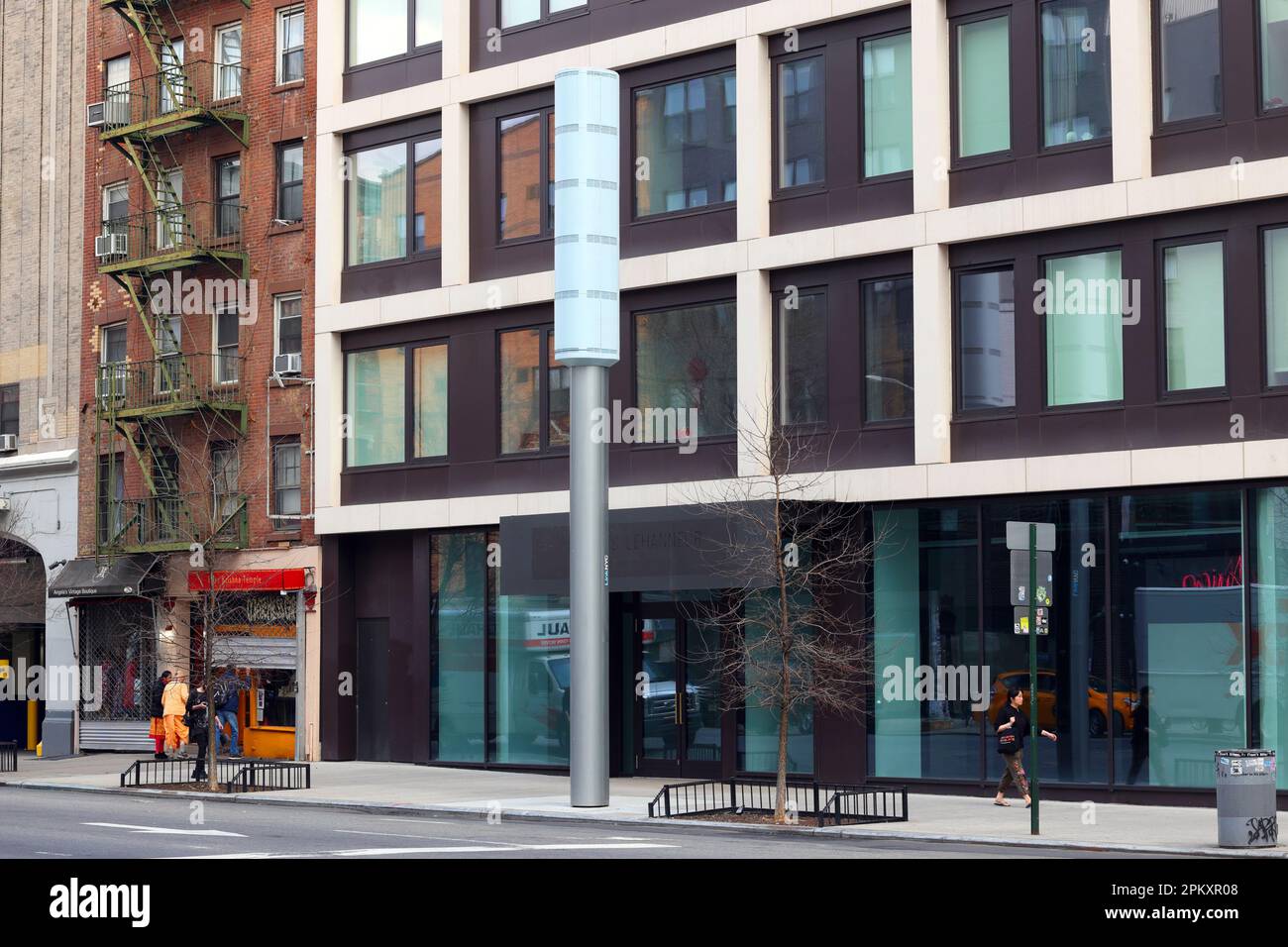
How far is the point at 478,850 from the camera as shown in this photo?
18094 mm

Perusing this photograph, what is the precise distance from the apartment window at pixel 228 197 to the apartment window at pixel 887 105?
14876 mm

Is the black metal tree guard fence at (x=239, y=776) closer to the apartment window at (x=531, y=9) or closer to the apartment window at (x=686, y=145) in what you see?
the apartment window at (x=686, y=145)

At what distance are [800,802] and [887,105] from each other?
10.4 meters

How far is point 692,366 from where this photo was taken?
29594 millimetres

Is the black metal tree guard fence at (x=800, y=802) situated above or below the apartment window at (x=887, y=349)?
below

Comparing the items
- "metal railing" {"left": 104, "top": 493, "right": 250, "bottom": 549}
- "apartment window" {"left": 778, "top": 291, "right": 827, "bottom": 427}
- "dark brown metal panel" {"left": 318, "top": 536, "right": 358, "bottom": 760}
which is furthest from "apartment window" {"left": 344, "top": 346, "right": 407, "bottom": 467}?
"apartment window" {"left": 778, "top": 291, "right": 827, "bottom": 427}

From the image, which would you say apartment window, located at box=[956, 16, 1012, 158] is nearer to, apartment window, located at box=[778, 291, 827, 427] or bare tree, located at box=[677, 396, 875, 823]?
apartment window, located at box=[778, 291, 827, 427]

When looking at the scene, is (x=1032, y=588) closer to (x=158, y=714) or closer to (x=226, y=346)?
(x=158, y=714)

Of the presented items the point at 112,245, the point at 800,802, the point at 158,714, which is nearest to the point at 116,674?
the point at 158,714

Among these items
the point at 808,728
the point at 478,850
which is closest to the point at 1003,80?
the point at 808,728

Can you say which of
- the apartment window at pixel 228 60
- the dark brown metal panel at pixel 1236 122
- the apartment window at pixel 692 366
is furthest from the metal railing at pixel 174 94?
the dark brown metal panel at pixel 1236 122

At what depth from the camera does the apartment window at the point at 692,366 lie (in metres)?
29.1

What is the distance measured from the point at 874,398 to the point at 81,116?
Result: 70.9 ft

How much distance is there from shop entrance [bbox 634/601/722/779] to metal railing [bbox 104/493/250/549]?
9143mm
